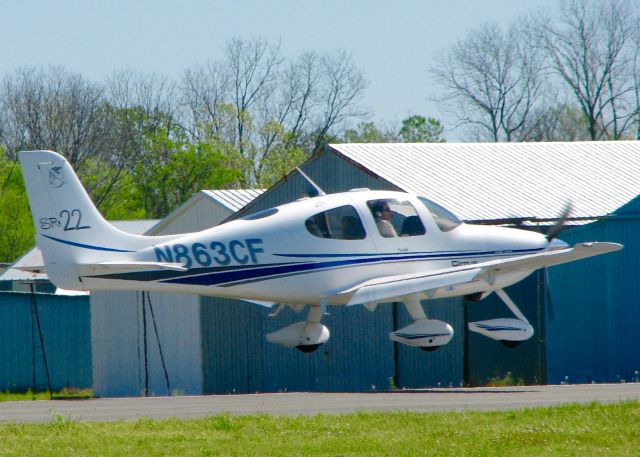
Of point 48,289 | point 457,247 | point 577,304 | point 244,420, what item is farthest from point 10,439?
point 48,289

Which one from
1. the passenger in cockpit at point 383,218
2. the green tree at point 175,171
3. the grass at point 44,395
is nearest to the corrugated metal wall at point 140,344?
the grass at point 44,395

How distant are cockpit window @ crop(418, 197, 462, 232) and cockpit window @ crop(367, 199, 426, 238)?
1.05 feet

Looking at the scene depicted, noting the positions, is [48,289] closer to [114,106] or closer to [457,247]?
[457,247]

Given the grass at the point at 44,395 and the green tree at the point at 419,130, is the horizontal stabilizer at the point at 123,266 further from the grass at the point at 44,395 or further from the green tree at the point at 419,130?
the green tree at the point at 419,130

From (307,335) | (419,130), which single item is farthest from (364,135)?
(307,335)

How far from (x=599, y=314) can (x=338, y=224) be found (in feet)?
18.9

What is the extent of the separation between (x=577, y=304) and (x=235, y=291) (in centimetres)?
680

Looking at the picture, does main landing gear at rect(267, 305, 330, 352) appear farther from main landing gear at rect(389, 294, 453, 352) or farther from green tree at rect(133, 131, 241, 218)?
green tree at rect(133, 131, 241, 218)

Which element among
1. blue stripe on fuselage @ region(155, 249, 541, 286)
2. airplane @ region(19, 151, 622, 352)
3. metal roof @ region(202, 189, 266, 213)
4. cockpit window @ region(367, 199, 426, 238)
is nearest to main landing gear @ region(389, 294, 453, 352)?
airplane @ region(19, 151, 622, 352)

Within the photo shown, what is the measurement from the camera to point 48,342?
111 feet

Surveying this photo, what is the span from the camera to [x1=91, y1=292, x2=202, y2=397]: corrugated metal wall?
28906 mm

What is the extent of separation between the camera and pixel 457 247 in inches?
803

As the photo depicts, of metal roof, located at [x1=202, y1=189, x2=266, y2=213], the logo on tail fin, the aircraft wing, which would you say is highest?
the logo on tail fin

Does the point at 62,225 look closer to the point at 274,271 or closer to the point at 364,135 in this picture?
the point at 274,271
